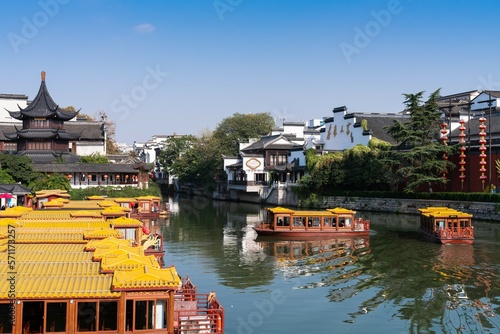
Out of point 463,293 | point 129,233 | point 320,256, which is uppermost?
point 129,233

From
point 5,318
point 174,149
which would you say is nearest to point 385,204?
point 5,318

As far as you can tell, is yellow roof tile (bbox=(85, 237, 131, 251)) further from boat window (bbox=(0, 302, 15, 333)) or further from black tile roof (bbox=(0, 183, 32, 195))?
black tile roof (bbox=(0, 183, 32, 195))

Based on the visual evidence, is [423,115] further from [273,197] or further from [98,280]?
[98,280]

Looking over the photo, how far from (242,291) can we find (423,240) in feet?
50.8

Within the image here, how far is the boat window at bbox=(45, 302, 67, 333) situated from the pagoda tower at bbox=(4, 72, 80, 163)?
5023cm

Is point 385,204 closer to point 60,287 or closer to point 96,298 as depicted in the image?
point 96,298

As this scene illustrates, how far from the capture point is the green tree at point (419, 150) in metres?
46.9

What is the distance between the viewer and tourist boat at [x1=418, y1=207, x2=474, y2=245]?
3108cm

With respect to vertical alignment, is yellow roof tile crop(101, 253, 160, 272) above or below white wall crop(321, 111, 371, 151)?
below

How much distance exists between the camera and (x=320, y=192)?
56.9 m

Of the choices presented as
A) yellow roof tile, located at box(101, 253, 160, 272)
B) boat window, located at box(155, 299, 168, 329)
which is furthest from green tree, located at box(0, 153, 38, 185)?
boat window, located at box(155, 299, 168, 329)

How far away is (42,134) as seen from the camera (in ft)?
200

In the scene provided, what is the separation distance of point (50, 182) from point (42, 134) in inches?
422

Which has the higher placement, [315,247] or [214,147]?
[214,147]
